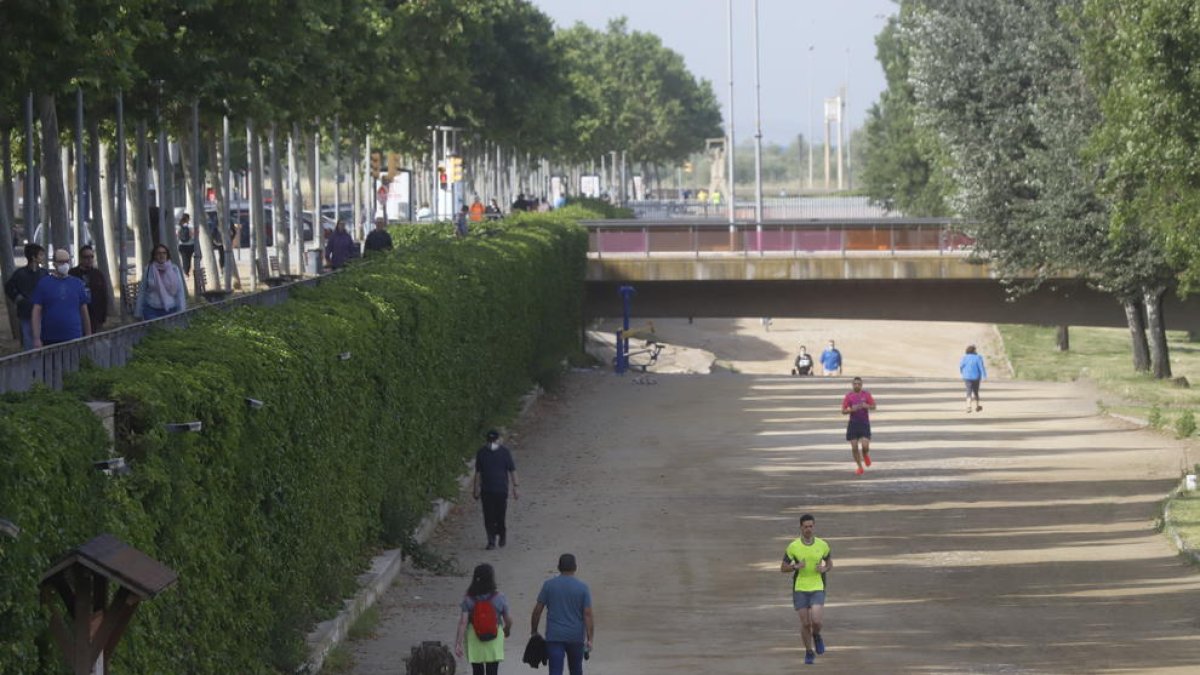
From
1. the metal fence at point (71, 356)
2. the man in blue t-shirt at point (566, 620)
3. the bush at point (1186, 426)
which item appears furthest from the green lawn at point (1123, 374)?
the metal fence at point (71, 356)

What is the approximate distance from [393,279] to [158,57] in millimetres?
5292

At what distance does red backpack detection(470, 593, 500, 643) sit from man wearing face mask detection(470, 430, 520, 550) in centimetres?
962

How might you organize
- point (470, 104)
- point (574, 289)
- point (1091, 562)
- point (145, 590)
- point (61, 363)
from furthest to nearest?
point (470, 104) < point (574, 289) < point (1091, 562) < point (61, 363) < point (145, 590)

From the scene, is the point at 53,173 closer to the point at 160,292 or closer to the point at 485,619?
the point at 160,292

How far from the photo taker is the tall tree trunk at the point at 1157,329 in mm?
51219

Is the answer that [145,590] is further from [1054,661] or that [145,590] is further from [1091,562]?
[1091,562]

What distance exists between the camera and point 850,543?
2873 centimetres

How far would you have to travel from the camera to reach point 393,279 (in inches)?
1101

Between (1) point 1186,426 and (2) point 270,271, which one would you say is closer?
(1) point 1186,426

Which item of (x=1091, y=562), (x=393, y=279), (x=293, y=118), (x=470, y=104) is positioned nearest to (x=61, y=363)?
(x=393, y=279)

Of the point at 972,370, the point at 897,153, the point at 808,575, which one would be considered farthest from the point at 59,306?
the point at 897,153

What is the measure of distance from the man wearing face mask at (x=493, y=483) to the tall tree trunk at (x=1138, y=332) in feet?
97.1

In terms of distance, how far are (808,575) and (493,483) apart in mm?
7748

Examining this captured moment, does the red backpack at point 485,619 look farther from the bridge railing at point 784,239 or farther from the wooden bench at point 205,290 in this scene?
the bridge railing at point 784,239
